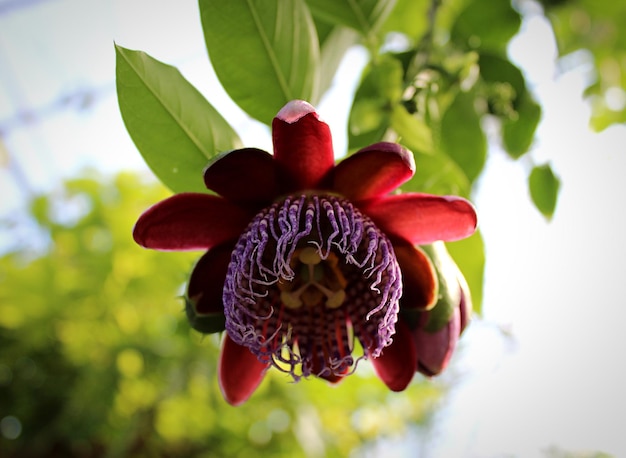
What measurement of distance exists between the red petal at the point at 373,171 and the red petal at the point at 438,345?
A: 177 millimetres

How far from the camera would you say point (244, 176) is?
2.22 feet

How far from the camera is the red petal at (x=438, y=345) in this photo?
28.5 inches

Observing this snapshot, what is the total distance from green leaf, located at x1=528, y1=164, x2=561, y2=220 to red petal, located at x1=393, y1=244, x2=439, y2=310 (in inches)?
17.1

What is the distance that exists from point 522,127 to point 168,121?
2.10 ft

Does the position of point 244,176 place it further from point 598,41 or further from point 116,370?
point 116,370

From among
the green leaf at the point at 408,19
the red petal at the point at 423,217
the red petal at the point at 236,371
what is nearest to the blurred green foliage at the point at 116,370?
Answer: the green leaf at the point at 408,19

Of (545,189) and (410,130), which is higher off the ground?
(410,130)

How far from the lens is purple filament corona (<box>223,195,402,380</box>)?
0.69m

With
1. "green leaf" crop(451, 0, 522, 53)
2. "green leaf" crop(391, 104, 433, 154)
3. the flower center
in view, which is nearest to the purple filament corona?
the flower center

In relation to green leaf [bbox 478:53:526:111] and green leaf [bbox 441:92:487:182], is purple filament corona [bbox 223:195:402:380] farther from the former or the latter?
green leaf [bbox 478:53:526:111]

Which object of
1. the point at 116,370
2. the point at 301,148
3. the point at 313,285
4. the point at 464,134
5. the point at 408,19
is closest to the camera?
the point at 301,148

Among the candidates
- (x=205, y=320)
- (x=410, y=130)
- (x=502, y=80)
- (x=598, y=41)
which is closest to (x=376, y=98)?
(x=410, y=130)

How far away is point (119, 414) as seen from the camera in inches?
81.4

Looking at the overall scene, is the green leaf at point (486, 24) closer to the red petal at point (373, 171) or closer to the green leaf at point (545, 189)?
the green leaf at point (545, 189)
